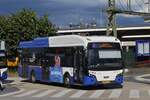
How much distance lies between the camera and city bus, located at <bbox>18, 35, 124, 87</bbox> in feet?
93.6

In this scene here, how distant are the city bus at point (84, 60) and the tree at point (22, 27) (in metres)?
26.1

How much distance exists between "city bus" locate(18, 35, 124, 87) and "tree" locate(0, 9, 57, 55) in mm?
26100

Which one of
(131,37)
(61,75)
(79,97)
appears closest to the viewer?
(79,97)

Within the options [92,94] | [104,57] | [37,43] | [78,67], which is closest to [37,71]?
[37,43]

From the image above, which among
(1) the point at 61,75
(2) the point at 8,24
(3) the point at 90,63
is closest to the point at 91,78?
(3) the point at 90,63

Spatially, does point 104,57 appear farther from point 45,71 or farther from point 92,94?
point 45,71

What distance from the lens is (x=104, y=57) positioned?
28.7m

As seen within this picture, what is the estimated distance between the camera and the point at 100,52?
2883 centimetres

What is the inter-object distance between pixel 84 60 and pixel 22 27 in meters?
32.9

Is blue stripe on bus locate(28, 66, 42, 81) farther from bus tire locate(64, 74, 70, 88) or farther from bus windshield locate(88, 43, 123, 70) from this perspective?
bus windshield locate(88, 43, 123, 70)

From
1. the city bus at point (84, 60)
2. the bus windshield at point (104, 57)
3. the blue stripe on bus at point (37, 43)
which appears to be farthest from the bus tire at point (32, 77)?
the bus windshield at point (104, 57)

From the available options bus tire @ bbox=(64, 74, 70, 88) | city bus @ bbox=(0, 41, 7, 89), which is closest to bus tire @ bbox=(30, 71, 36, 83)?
city bus @ bbox=(0, 41, 7, 89)

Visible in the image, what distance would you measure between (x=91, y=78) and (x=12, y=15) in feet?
118

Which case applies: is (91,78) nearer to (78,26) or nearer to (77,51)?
(77,51)
